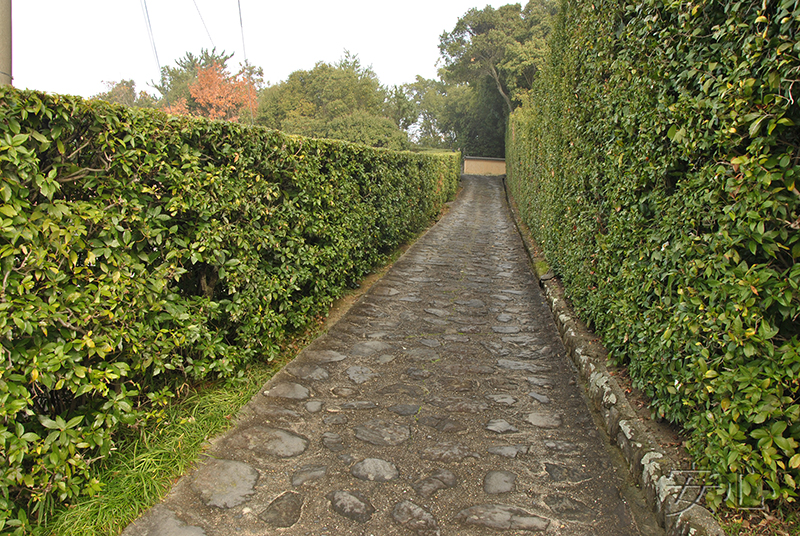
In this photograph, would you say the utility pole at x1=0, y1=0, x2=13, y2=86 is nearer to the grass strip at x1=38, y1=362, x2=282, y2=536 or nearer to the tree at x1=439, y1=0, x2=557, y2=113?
the grass strip at x1=38, y1=362, x2=282, y2=536

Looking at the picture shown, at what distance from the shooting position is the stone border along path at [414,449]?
2514 millimetres

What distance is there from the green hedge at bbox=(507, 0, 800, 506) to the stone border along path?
678 mm

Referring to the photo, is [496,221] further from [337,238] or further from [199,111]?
[199,111]

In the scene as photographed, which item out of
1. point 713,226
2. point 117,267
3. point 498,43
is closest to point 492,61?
point 498,43

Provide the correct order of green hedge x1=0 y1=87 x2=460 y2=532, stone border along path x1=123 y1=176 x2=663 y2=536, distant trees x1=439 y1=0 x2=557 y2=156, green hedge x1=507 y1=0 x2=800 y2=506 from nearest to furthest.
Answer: green hedge x1=507 y1=0 x2=800 y2=506
green hedge x1=0 y1=87 x2=460 y2=532
stone border along path x1=123 y1=176 x2=663 y2=536
distant trees x1=439 y1=0 x2=557 y2=156

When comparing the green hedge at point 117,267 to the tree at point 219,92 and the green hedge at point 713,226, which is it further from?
the tree at point 219,92

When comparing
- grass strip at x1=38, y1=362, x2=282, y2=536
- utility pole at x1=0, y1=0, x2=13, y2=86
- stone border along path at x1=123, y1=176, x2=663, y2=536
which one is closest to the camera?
grass strip at x1=38, y1=362, x2=282, y2=536

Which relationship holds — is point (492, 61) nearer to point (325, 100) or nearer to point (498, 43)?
point (498, 43)

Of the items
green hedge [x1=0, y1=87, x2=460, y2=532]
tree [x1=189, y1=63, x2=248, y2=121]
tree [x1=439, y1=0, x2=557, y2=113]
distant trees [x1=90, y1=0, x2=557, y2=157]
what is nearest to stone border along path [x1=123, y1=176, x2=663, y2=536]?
green hedge [x1=0, y1=87, x2=460, y2=532]

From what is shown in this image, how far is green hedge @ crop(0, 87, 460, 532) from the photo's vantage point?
83.7 inches

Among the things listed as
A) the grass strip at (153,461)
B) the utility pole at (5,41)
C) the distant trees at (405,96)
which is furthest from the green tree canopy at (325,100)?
the grass strip at (153,461)

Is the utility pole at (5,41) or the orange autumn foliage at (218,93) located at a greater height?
the orange autumn foliage at (218,93)

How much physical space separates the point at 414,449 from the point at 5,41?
4256 mm

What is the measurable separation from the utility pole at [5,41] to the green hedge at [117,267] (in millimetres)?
1453
